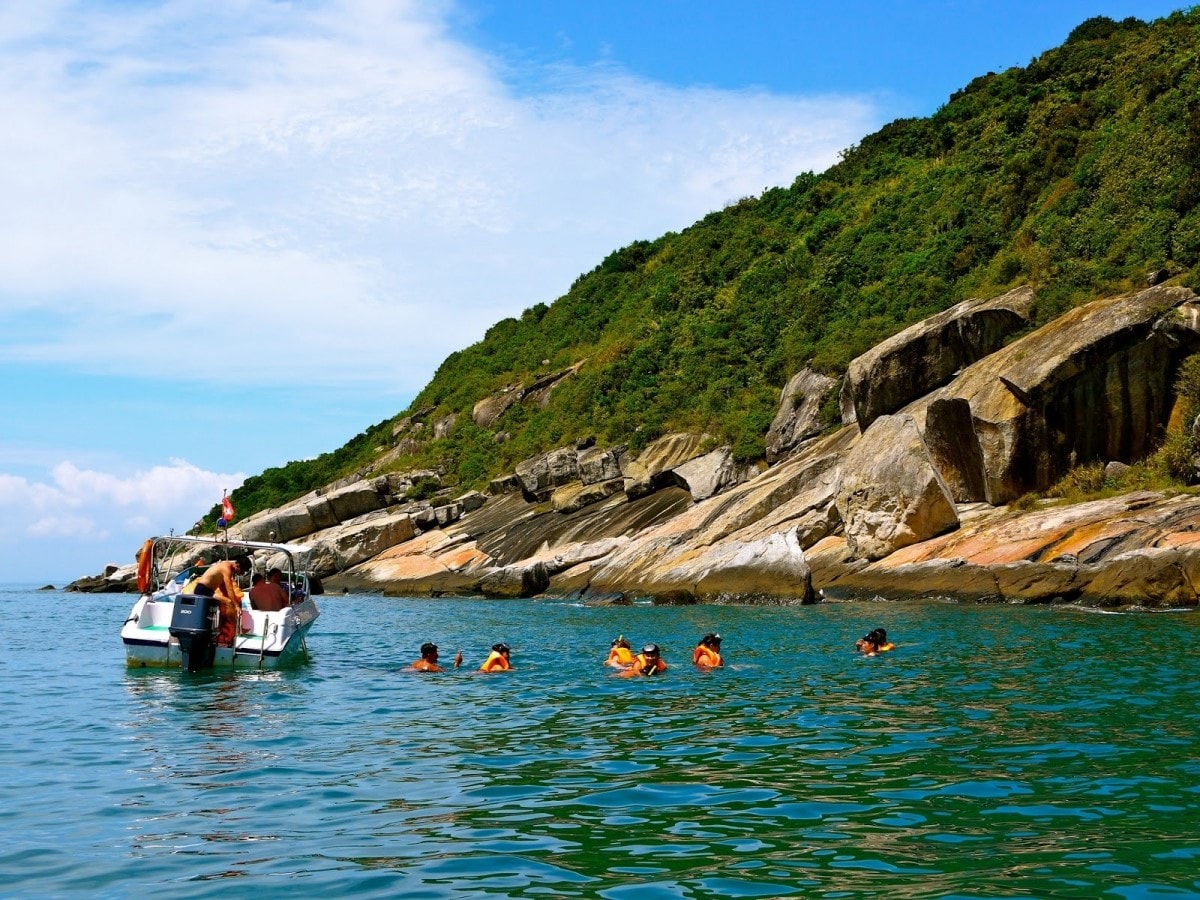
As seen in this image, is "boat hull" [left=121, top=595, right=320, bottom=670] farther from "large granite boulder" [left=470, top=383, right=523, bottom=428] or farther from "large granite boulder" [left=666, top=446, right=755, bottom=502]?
"large granite boulder" [left=470, top=383, right=523, bottom=428]

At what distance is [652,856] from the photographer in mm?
8203

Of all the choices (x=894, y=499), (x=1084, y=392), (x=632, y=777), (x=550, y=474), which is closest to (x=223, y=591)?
(x=632, y=777)

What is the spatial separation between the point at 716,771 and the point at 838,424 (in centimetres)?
3884

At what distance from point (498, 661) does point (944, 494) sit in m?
20.5

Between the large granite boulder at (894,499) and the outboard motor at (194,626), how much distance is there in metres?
23.4

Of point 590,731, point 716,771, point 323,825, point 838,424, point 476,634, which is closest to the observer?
point 323,825

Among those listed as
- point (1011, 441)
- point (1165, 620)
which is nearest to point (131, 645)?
point (1165, 620)

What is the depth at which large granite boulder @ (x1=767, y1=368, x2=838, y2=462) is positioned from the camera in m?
49.5

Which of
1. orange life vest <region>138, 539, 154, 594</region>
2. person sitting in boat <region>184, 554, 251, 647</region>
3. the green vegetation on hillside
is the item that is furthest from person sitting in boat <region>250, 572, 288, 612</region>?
the green vegetation on hillside

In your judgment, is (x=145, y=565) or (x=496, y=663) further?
(x=496, y=663)

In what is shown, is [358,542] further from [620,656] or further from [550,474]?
[620,656]

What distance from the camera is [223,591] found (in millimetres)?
20609

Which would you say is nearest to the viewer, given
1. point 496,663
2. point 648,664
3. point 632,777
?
point 632,777

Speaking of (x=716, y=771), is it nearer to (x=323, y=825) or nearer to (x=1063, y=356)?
(x=323, y=825)
